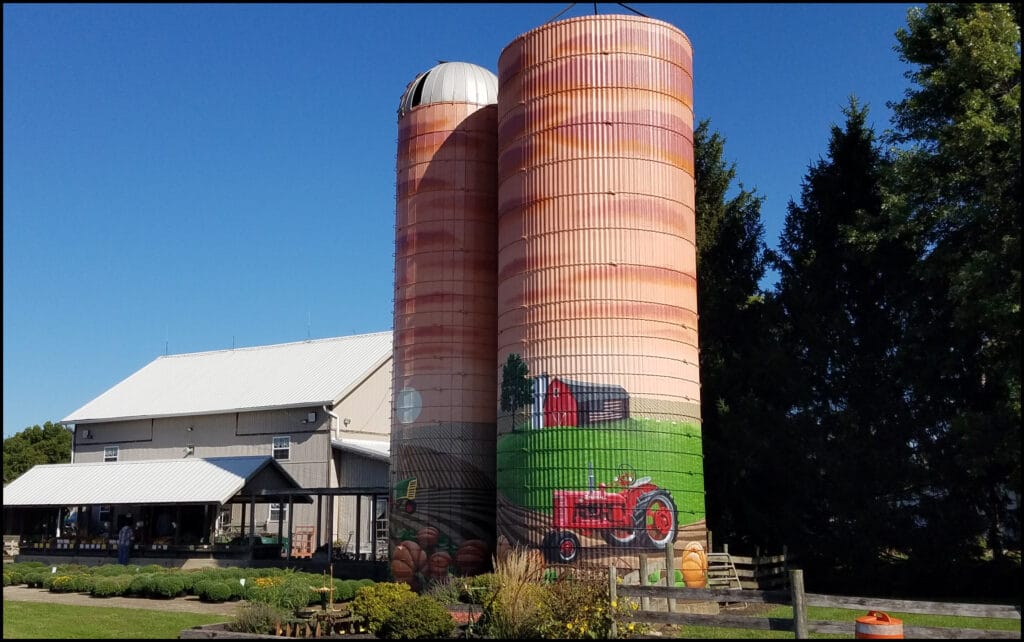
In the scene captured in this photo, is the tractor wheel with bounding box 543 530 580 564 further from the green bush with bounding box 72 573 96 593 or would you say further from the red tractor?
the green bush with bounding box 72 573 96 593

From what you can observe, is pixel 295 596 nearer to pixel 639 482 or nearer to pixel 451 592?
pixel 451 592

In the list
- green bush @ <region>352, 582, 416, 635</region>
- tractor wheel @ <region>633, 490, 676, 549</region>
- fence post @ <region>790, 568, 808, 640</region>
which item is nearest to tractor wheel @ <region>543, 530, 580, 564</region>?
tractor wheel @ <region>633, 490, 676, 549</region>

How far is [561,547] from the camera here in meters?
24.8

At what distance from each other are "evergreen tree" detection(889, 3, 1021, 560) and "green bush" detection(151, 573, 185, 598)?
79.0ft

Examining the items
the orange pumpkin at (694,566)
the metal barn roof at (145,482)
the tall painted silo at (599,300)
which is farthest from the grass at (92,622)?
the metal barn roof at (145,482)

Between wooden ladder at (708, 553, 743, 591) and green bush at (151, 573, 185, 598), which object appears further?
green bush at (151, 573, 185, 598)

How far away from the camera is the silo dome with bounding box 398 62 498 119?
33.7m

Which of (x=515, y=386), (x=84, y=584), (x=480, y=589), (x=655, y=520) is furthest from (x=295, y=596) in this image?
(x=84, y=584)

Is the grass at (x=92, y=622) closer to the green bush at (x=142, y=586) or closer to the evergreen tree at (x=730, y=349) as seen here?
the green bush at (x=142, y=586)

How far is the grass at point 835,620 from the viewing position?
18.7 metres

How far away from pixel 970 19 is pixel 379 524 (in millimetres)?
34249

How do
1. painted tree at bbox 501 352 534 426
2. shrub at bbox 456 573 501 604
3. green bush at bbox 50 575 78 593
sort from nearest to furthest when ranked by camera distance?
shrub at bbox 456 573 501 604, painted tree at bbox 501 352 534 426, green bush at bbox 50 575 78 593

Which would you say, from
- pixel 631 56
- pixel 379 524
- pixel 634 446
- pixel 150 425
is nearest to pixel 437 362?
pixel 634 446

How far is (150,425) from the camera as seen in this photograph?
55.7 meters
